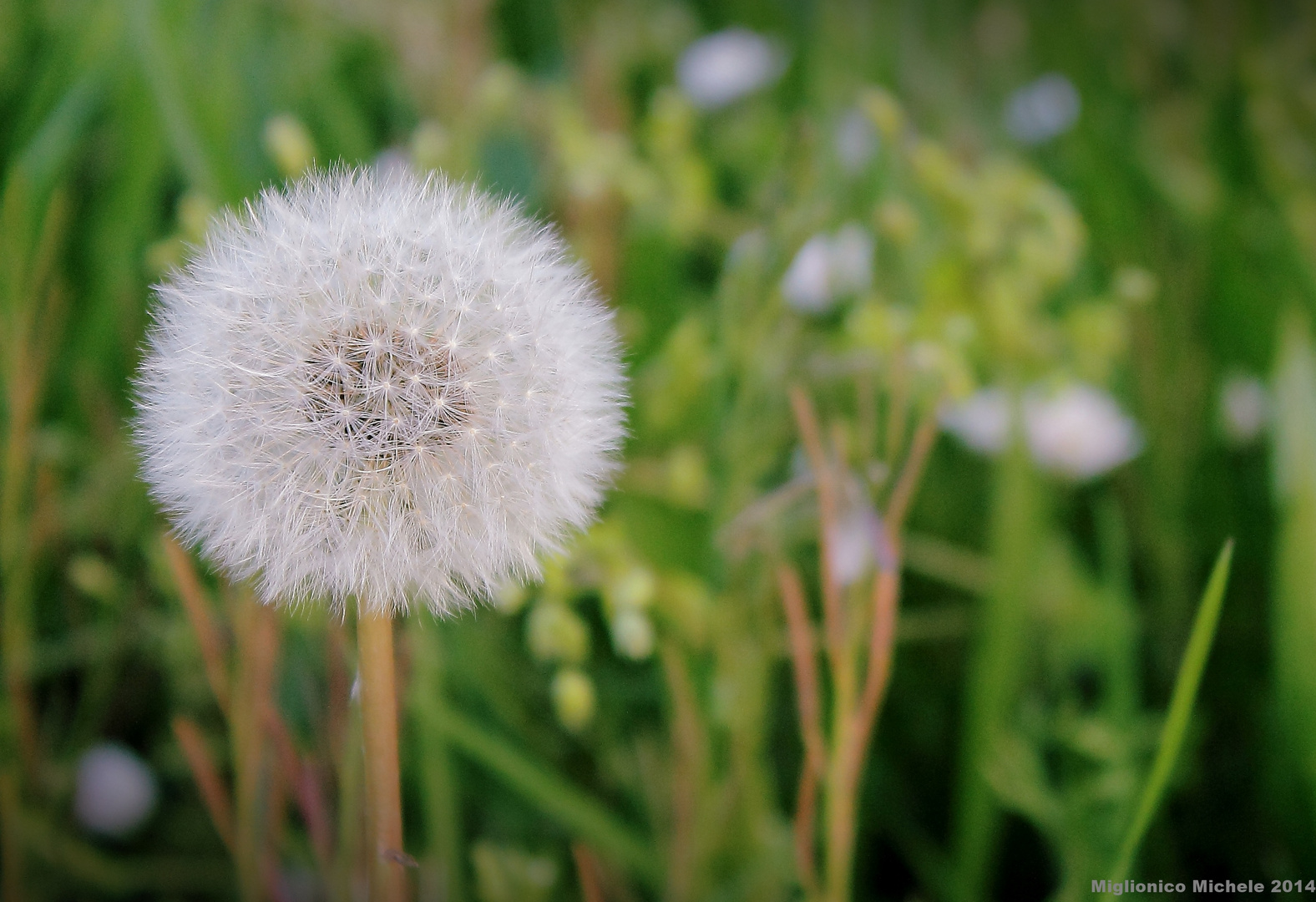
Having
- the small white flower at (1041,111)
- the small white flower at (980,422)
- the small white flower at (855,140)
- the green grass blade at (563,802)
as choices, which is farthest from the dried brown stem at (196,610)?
the small white flower at (1041,111)

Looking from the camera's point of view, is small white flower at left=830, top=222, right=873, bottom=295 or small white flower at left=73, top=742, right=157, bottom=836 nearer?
small white flower at left=73, top=742, right=157, bottom=836

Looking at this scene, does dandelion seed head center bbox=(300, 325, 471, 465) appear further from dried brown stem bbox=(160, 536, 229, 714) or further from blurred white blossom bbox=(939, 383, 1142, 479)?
blurred white blossom bbox=(939, 383, 1142, 479)

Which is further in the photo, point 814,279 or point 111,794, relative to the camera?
point 814,279

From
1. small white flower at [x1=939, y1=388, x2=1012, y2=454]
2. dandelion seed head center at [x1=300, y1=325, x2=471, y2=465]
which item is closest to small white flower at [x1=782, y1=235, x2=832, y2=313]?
small white flower at [x1=939, y1=388, x2=1012, y2=454]

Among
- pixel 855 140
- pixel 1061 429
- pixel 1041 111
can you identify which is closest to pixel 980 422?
pixel 1061 429

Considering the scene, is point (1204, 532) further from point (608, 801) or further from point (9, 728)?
point (9, 728)

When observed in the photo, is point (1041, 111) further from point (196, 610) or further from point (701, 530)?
point (196, 610)
